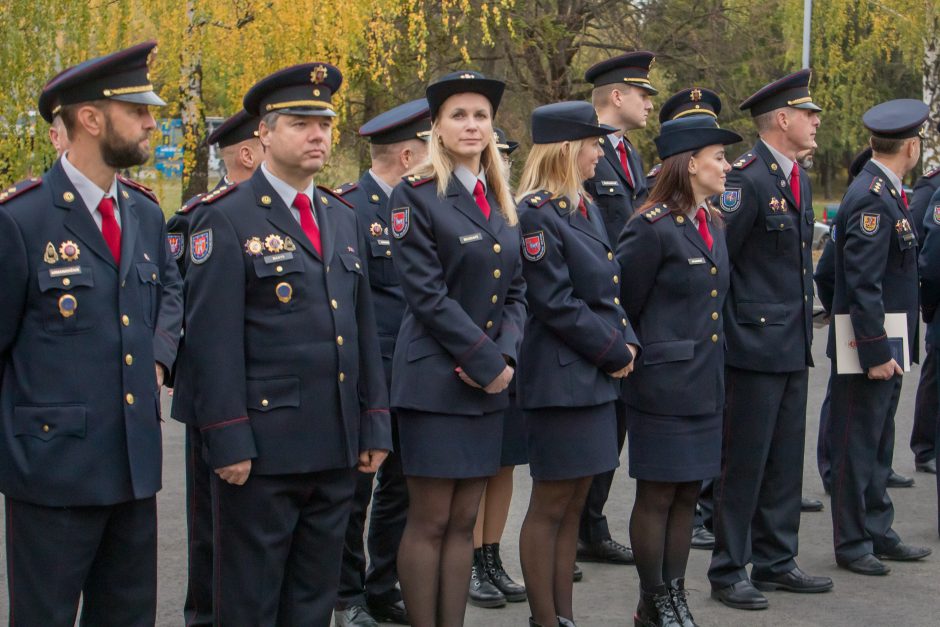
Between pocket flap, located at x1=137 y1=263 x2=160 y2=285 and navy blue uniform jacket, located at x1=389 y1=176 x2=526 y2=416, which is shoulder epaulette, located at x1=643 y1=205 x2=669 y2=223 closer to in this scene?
navy blue uniform jacket, located at x1=389 y1=176 x2=526 y2=416

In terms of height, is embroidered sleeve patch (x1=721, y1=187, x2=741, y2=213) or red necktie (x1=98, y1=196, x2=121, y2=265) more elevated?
embroidered sleeve patch (x1=721, y1=187, x2=741, y2=213)

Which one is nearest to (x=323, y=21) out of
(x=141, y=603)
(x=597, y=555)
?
(x=597, y=555)

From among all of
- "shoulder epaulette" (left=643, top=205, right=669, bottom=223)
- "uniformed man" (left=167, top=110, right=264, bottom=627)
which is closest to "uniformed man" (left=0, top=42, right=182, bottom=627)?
"uniformed man" (left=167, top=110, right=264, bottom=627)

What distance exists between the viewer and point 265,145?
4488 mm

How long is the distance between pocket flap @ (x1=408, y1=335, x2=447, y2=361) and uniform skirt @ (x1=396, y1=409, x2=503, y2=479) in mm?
211

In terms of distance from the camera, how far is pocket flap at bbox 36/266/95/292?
3.93 m

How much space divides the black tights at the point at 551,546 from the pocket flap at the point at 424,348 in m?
0.82

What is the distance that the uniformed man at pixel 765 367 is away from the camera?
621 cm

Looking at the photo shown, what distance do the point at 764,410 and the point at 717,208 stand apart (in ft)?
3.23

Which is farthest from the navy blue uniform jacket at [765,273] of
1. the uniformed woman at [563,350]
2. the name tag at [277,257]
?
the name tag at [277,257]

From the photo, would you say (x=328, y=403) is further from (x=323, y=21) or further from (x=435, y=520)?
(x=323, y=21)

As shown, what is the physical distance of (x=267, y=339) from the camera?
4.27 metres

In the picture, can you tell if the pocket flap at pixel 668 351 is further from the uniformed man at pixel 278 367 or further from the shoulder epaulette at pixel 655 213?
the uniformed man at pixel 278 367

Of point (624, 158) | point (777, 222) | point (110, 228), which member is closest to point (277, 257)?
point (110, 228)
